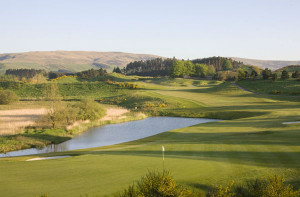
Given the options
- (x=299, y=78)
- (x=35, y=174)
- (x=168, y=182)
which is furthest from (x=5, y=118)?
(x=299, y=78)

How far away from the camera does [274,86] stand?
62.4 meters

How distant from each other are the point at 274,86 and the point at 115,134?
44.6m

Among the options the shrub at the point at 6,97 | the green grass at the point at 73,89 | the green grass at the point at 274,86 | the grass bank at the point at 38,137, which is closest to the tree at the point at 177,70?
the green grass at the point at 73,89

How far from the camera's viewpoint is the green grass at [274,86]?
57656 mm

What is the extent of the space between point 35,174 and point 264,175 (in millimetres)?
9465

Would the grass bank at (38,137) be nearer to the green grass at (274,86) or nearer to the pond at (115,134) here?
the pond at (115,134)

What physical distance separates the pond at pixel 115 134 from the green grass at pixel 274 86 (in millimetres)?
24878

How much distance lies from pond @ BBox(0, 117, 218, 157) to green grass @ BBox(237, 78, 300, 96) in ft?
81.6

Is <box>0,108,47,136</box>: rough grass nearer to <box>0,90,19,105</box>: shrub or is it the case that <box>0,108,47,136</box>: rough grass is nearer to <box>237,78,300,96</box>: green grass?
<box>0,90,19,105</box>: shrub

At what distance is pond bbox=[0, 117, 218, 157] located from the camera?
25820 mm

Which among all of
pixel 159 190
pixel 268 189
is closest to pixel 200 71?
pixel 268 189

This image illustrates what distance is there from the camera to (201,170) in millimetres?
11852

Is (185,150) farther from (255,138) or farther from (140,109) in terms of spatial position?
(140,109)

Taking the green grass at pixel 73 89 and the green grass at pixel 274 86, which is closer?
the green grass at pixel 274 86
